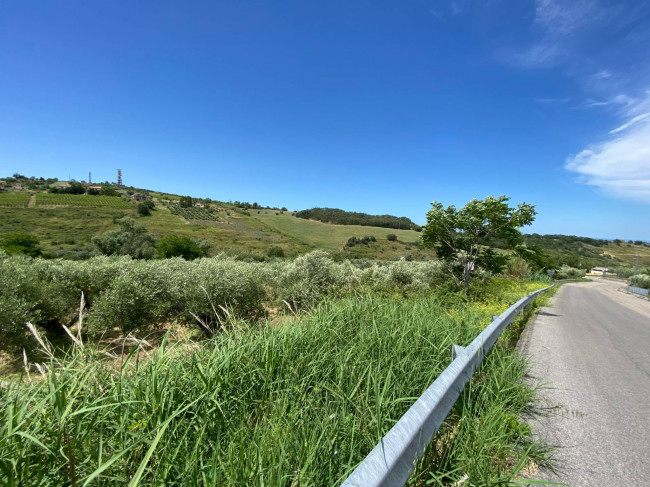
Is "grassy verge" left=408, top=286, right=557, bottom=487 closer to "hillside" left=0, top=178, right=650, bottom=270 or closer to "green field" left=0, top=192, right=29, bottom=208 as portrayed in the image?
"hillside" left=0, top=178, right=650, bottom=270

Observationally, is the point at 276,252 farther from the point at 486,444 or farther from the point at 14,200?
the point at 14,200

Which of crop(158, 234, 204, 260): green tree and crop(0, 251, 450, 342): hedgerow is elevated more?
crop(0, 251, 450, 342): hedgerow

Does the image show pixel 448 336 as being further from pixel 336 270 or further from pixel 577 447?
pixel 336 270

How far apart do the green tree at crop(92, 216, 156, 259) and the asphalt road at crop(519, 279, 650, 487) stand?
51912mm

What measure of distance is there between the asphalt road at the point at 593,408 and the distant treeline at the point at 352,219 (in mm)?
92065

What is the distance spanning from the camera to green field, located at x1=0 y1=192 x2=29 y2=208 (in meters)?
84.1

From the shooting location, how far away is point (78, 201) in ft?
318

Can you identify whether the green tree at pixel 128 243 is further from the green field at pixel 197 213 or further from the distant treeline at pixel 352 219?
the distant treeline at pixel 352 219

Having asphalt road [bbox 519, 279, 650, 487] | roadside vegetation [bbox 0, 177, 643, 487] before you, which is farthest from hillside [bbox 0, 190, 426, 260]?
roadside vegetation [bbox 0, 177, 643, 487]

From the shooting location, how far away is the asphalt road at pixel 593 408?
6.42ft

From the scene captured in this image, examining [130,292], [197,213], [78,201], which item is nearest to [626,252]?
[197,213]

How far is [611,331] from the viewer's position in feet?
23.2

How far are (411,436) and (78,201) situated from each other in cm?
12582

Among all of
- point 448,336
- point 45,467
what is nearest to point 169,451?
point 45,467
